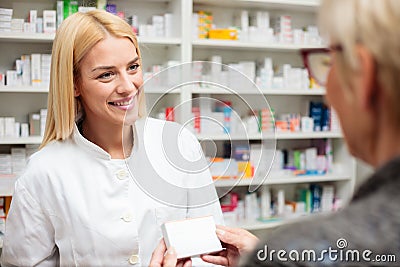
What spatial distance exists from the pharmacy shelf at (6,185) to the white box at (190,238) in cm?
217

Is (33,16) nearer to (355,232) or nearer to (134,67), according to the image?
(134,67)

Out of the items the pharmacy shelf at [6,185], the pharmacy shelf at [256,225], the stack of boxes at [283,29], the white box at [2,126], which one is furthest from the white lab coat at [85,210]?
the stack of boxes at [283,29]

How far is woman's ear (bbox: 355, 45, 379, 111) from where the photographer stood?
1.70 ft

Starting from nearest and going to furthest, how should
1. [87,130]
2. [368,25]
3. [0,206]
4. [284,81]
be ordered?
[368,25]
[87,130]
[0,206]
[284,81]

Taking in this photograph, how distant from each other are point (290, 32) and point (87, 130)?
2.59 m

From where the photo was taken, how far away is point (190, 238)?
3.63ft

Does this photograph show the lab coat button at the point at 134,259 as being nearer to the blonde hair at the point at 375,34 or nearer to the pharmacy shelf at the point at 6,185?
the blonde hair at the point at 375,34

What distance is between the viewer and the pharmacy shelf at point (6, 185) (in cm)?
300

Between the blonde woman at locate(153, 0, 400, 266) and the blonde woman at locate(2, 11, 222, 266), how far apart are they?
2.43 feet

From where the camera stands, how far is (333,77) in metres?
0.58

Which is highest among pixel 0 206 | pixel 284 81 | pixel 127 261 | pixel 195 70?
pixel 195 70

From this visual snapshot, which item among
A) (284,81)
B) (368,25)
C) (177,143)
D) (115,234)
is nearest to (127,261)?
(115,234)

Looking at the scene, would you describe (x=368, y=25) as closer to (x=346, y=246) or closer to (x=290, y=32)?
(x=346, y=246)

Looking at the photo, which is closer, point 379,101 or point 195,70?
point 379,101
